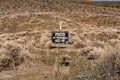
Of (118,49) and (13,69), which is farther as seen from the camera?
(13,69)

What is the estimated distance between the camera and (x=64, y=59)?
16812 mm

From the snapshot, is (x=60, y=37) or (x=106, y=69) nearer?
(x=106, y=69)

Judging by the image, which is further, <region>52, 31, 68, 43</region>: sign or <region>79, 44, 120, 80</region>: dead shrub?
<region>52, 31, 68, 43</region>: sign

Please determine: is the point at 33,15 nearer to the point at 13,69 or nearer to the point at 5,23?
the point at 5,23

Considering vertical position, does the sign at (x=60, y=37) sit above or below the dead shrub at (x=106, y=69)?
above

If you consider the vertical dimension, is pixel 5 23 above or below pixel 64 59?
below

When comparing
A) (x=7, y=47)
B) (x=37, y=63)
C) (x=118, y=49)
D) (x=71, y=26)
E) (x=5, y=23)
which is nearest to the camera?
(x=118, y=49)

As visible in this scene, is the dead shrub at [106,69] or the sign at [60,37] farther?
the sign at [60,37]

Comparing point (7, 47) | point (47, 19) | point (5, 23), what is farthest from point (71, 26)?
point (7, 47)

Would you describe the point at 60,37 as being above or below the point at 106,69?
above

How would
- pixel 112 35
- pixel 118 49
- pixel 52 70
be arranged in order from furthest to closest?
pixel 112 35 → pixel 52 70 → pixel 118 49

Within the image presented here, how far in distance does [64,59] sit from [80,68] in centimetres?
274

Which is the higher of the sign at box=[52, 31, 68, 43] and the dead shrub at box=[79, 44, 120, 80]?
the sign at box=[52, 31, 68, 43]

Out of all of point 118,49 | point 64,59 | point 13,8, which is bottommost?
point 13,8
